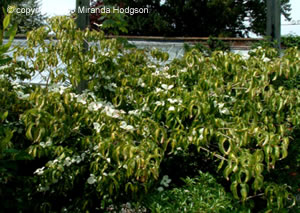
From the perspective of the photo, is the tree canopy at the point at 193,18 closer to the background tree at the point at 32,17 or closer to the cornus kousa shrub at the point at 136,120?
the background tree at the point at 32,17

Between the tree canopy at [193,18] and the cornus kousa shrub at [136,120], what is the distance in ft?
48.6

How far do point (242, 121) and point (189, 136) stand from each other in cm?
39

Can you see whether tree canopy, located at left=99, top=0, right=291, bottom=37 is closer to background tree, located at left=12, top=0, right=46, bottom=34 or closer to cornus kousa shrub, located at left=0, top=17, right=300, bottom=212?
background tree, located at left=12, top=0, right=46, bottom=34

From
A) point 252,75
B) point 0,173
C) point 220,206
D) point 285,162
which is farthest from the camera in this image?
point 285,162

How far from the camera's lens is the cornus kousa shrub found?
232 centimetres

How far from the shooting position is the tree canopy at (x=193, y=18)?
17828 mm

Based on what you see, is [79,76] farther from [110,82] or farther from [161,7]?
[161,7]

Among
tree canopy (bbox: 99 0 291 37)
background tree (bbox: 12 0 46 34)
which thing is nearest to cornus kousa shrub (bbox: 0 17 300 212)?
tree canopy (bbox: 99 0 291 37)

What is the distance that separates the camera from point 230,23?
19.0 meters

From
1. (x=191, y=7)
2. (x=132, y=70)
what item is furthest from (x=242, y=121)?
(x=191, y=7)

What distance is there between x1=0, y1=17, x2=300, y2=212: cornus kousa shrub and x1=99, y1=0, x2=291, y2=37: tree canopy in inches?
583

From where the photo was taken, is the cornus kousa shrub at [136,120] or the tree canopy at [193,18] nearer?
the cornus kousa shrub at [136,120]

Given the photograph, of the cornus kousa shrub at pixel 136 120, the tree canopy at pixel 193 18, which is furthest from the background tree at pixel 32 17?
Result: the cornus kousa shrub at pixel 136 120

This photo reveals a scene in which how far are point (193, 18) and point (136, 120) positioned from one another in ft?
55.2
